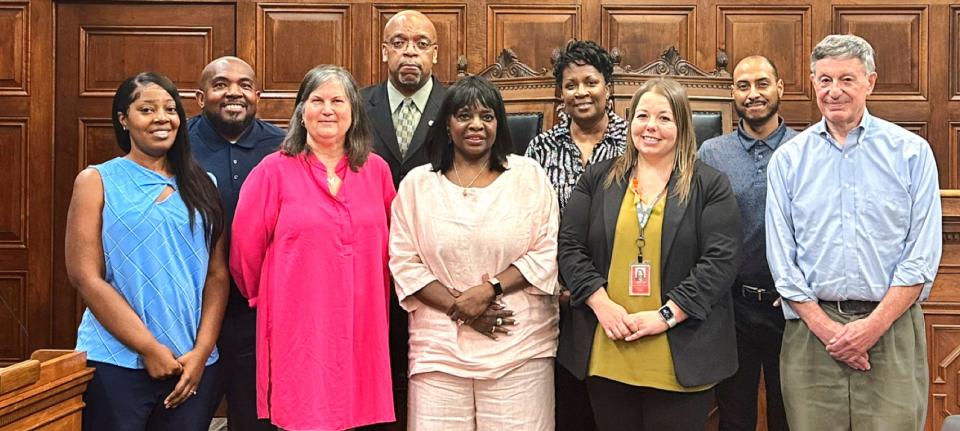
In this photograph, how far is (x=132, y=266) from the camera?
237cm

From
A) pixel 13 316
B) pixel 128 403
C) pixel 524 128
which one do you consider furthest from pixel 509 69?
pixel 13 316

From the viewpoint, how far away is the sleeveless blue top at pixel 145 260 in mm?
2361

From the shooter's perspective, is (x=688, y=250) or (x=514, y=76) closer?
(x=688, y=250)

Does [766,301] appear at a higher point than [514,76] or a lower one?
lower

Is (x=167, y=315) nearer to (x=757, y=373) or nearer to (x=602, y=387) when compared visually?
(x=602, y=387)

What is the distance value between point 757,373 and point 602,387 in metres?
0.71

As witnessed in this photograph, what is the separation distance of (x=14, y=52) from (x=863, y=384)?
186 inches

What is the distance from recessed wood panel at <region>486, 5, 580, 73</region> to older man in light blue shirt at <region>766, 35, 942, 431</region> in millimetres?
2761

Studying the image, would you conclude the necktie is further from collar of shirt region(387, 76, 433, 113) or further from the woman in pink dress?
the woman in pink dress

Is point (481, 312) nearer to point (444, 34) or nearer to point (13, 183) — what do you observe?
point (444, 34)

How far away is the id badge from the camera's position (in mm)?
2438

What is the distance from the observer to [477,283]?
2.54m

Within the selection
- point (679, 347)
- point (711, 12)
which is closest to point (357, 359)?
point (679, 347)

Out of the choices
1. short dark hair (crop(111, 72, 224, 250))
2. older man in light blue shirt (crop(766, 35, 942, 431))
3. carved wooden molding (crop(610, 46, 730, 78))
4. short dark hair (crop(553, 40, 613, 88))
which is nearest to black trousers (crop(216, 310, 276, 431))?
short dark hair (crop(111, 72, 224, 250))
